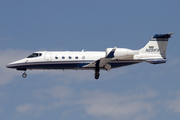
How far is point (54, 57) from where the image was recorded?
48.2m

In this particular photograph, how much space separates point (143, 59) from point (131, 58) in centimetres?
183

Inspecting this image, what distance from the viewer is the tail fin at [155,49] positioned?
→ 48.7m

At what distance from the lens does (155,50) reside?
161 feet

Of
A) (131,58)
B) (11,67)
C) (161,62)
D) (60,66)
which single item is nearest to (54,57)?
(60,66)

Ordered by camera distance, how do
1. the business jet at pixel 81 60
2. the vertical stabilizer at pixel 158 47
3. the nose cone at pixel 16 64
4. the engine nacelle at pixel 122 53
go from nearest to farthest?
the engine nacelle at pixel 122 53, the business jet at pixel 81 60, the nose cone at pixel 16 64, the vertical stabilizer at pixel 158 47

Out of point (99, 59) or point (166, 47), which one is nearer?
point (99, 59)

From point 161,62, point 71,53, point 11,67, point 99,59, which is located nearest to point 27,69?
point 11,67

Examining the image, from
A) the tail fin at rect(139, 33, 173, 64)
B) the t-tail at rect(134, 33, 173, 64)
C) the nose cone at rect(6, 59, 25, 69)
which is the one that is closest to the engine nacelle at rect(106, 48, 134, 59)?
the t-tail at rect(134, 33, 173, 64)

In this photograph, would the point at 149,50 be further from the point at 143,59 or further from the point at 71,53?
the point at 71,53

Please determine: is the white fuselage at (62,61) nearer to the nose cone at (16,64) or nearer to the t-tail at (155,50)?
the nose cone at (16,64)

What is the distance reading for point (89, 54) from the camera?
159 feet

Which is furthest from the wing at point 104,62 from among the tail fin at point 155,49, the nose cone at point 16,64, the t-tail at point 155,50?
the nose cone at point 16,64

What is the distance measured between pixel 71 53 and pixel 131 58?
712cm

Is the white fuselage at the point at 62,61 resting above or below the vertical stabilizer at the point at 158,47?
below
